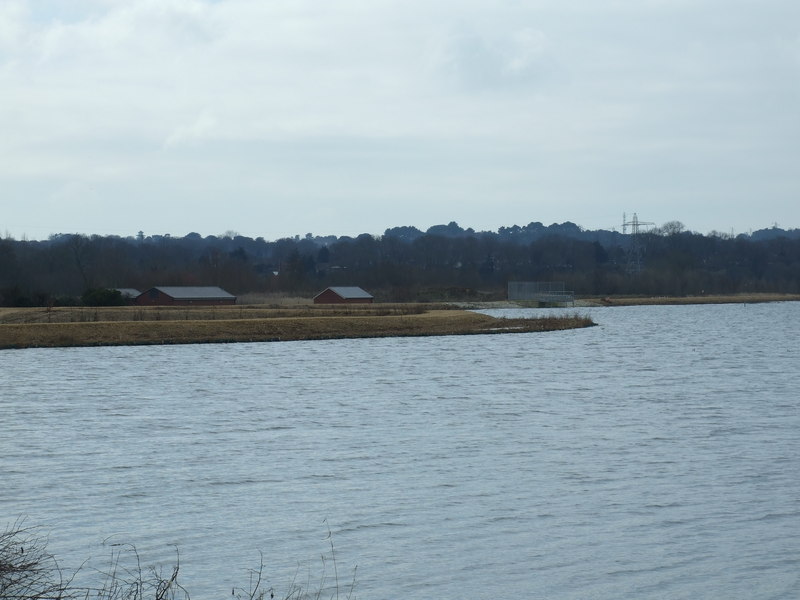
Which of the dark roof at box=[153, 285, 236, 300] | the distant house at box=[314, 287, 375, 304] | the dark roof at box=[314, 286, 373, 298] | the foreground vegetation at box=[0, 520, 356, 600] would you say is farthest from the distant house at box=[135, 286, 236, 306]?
the foreground vegetation at box=[0, 520, 356, 600]

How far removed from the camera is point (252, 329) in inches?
2768

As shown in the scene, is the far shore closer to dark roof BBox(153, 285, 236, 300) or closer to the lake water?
the lake water

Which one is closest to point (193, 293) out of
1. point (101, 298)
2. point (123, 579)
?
point (101, 298)

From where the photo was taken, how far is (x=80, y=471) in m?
21.7

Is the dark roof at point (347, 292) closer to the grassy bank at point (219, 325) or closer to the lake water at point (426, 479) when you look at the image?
the grassy bank at point (219, 325)

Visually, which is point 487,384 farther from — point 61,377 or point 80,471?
point 80,471

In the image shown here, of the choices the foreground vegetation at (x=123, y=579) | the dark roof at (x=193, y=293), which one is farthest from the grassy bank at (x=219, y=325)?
the foreground vegetation at (x=123, y=579)

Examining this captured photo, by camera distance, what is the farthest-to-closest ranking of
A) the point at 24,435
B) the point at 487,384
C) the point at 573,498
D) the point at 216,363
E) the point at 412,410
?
the point at 216,363, the point at 487,384, the point at 412,410, the point at 24,435, the point at 573,498

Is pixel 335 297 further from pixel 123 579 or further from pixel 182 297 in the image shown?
pixel 123 579

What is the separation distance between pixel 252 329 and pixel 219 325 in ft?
7.44

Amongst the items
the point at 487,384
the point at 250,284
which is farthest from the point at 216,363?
the point at 250,284

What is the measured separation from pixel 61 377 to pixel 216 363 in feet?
33.0

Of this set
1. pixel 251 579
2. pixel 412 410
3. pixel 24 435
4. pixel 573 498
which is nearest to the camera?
pixel 251 579

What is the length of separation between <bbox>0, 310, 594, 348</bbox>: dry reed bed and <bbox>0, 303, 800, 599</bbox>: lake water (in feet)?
64.2
